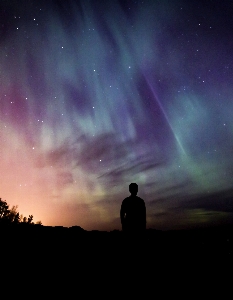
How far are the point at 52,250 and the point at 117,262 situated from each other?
5.83 ft

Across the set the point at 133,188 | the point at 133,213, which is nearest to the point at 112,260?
the point at 133,213

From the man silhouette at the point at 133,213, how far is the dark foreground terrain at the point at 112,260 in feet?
0.89

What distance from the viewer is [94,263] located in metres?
5.51

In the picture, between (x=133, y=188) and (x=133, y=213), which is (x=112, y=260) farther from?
(x=133, y=188)

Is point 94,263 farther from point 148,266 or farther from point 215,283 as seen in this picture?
point 215,283

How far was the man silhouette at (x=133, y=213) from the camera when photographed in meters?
5.57

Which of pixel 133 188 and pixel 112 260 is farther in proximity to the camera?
pixel 112 260

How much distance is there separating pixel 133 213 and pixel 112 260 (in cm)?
141

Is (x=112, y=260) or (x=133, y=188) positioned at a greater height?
(x=133, y=188)

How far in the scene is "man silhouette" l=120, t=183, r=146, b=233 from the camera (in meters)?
5.57

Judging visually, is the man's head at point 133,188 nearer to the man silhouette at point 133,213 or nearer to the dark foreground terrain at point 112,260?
the man silhouette at point 133,213

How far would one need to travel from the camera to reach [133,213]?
220 inches

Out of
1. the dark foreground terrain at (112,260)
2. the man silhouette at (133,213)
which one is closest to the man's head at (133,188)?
the man silhouette at (133,213)

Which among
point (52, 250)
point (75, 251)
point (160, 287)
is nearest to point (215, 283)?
point (160, 287)
